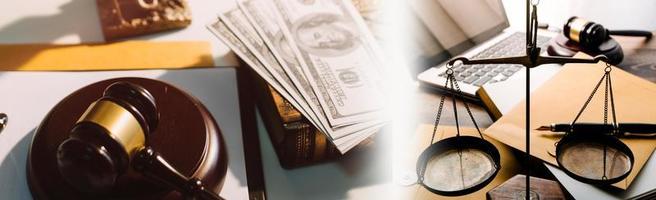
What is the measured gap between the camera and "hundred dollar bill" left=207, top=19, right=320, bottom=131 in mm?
758

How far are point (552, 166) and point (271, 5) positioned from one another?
47cm

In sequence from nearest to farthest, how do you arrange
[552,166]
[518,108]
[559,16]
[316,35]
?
[552,166] < [518,108] < [316,35] < [559,16]

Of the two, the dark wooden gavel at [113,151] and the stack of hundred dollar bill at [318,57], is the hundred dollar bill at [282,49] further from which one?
the dark wooden gavel at [113,151]

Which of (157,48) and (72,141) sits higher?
(72,141)

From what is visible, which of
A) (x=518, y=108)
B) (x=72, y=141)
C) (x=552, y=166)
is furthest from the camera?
(x=518, y=108)

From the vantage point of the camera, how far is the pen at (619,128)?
71cm

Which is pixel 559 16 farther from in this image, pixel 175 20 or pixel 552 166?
pixel 175 20

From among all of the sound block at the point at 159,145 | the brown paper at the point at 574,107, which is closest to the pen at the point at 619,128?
the brown paper at the point at 574,107

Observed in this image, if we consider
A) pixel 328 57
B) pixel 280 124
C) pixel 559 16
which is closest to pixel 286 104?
pixel 280 124

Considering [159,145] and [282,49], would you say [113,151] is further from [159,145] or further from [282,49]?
[282,49]

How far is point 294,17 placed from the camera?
93 cm

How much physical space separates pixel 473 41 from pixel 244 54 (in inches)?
15.3

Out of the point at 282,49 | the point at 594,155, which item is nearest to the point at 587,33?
the point at 594,155

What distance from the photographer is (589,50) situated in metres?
0.91
